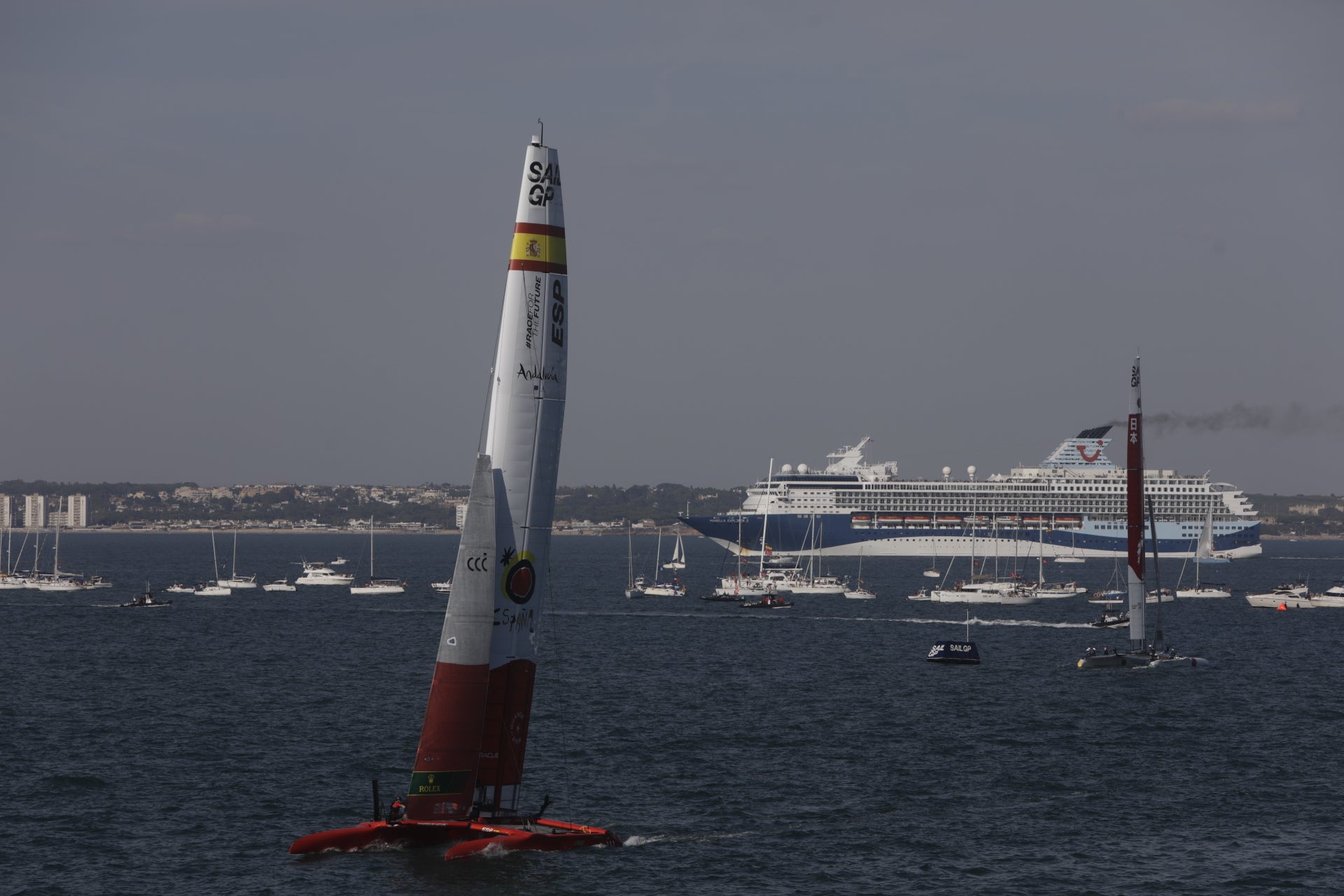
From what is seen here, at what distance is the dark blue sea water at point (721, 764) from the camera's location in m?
23.8

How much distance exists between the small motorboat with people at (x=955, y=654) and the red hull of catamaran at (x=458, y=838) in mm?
35043

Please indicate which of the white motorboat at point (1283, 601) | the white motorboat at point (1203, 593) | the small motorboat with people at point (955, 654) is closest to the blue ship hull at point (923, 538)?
the white motorboat at point (1203, 593)

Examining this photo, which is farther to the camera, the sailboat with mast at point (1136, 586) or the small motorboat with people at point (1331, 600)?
the small motorboat with people at point (1331, 600)

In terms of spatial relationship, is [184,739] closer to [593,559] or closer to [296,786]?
[296,786]

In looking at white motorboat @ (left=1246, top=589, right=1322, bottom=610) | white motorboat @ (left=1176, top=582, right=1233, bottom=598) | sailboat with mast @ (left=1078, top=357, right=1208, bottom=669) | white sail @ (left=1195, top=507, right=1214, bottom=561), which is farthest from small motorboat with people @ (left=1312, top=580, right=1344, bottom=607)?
white sail @ (left=1195, top=507, right=1214, bottom=561)

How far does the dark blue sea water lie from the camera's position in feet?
78.1

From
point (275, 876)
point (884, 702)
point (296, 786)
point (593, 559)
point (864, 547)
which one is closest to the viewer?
point (275, 876)

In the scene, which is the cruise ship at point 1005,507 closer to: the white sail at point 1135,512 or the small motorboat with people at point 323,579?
the small motorboat with people at point 323,579

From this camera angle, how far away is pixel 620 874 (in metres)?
23.5

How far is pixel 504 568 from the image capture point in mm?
22109

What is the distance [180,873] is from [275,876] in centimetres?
170

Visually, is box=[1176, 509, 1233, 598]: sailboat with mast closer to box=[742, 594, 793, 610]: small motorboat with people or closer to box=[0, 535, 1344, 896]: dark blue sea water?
box=[742, 594, 793, 610]: small motorboat with people

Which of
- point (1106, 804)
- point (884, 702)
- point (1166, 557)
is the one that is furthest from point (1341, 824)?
point (1166, 557)

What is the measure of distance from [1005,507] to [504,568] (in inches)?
5779
